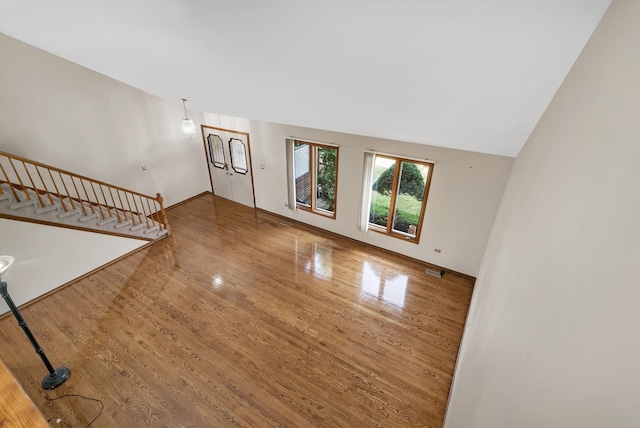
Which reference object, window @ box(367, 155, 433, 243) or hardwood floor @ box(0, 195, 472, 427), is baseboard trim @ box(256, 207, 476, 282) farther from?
window @ box(367, 155, 433, 243)

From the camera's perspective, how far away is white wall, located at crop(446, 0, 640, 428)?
1.43ft

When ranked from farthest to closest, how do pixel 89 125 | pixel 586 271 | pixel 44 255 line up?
pixel 89 125
pixel 44 255
pixel 586 271

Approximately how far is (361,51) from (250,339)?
349 cm

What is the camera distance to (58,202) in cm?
451

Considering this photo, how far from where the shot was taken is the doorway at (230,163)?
6564 mm

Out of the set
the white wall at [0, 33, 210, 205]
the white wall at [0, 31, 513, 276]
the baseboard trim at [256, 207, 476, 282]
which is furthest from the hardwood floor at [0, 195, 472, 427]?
the white wall at [0, 33, 210, 205]

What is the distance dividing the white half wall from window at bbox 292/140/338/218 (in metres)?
3.56

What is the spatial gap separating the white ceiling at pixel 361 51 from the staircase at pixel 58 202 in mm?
2227

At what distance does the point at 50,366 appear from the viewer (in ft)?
10.2

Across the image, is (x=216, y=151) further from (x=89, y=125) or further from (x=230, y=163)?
(x=89, y=125)

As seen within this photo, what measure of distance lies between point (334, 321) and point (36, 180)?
527cm

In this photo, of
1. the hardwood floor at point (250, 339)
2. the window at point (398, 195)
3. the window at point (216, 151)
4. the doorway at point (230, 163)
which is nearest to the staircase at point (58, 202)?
the hardwood floor at point (250, 339)

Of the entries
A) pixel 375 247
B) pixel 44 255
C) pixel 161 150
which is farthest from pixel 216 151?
pixel 375 247

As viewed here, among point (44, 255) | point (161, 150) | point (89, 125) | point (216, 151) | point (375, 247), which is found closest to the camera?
point (44, 255)
